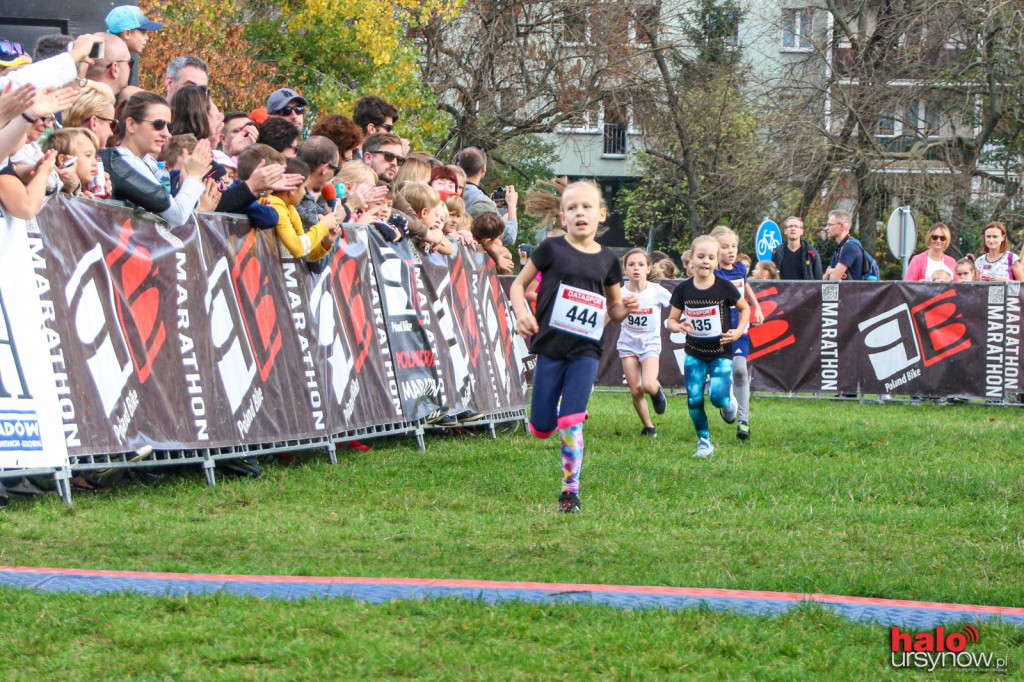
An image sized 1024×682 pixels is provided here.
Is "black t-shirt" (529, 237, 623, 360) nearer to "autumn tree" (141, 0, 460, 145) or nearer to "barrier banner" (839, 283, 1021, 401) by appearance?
"barrier banner" (839, 283, 1021, 401)

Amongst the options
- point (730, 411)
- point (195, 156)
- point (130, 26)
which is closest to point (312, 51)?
point (130, 26)

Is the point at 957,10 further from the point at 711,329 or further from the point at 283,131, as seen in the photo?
the point at 283,131

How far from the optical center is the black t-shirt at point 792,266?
20.0m

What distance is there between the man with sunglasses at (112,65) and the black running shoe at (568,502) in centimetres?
477

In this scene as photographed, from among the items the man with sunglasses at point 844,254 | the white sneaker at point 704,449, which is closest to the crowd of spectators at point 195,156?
the white sneaker at point 704,449

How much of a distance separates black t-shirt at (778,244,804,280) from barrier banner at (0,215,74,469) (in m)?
13.7

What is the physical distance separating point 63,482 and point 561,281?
3.18 m

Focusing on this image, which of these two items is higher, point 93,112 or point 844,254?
point 93,112

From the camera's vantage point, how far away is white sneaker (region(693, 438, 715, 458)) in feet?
37.7

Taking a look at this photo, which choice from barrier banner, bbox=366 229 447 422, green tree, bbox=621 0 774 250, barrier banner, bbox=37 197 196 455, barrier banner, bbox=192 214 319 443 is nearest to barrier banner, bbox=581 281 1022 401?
barrier banner, bbox=366 229 447 422

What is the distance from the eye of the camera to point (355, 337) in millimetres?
11164

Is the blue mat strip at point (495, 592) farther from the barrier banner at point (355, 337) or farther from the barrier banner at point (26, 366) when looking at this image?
the barrier banner at point (355, 337)

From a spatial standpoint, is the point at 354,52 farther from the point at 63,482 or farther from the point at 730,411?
the point at 63,482

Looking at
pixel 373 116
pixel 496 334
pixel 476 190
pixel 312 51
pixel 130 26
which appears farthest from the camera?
pixel 312 51
